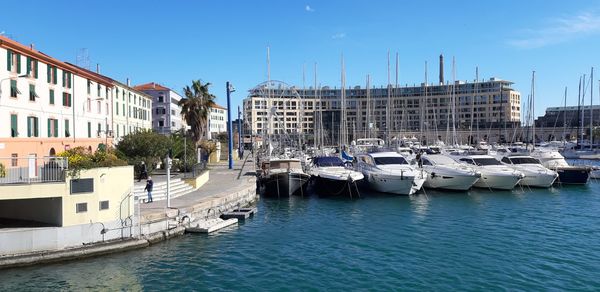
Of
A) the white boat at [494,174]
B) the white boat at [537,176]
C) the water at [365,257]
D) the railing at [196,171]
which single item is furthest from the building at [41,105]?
the white boat at [537,176]

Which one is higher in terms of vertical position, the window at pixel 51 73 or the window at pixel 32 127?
the window at pixel 51 73

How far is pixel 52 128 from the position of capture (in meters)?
34.8

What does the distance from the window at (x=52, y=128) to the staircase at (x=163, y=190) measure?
9.88 metres

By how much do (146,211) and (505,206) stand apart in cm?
2448

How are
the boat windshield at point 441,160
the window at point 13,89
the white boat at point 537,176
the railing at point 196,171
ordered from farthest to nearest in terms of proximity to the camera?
the boat windshield at point 441,160 → the white boat at point 537,176 → the railing at point 196,171 → the window at point 13,89

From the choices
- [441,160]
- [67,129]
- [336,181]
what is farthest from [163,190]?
[441,160]

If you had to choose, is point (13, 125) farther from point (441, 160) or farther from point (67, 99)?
point (441, 160)

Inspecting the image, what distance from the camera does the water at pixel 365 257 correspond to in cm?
1711

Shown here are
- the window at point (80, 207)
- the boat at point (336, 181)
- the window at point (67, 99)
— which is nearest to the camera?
the window at point (80, 207)

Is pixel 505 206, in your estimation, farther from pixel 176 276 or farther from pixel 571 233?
pixel 176 276

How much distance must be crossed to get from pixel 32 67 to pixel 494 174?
36.7 m

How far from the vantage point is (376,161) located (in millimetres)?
41188

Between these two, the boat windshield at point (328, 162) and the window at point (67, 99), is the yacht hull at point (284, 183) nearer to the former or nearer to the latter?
the boat windshield at point (328, 162)

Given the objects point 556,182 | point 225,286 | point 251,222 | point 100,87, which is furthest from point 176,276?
point 556,182
